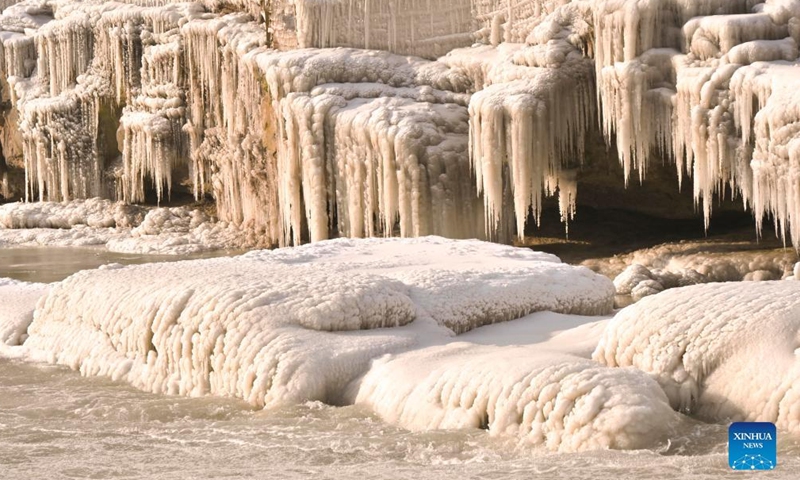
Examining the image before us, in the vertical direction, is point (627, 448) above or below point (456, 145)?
below

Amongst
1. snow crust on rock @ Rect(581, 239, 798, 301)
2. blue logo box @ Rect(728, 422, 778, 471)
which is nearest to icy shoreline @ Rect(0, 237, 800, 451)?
blue logo box @ Rect(728, 422, 778, 471)

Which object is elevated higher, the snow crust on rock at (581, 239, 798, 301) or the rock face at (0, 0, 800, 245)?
the rock face at (0, 0, 800, 245)

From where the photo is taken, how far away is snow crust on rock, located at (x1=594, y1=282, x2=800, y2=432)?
275 inches

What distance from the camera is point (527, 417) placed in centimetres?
691

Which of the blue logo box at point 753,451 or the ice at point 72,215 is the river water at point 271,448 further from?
the ice at point 72,215

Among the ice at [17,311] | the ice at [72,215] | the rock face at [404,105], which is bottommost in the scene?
the ice at [17,311]

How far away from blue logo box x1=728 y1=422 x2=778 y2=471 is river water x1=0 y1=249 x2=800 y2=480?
7 cm

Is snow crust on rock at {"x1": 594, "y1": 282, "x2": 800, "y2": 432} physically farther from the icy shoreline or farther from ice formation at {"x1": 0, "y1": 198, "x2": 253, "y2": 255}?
ice formation at {"x1": 0, "y1": 198, "x2": 253, "y2": 255}

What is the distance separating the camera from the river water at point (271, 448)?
6207 millimetres

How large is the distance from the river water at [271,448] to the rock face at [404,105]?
7.19 m

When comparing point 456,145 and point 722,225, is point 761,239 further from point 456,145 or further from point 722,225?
point 456,145

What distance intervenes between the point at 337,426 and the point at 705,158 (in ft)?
26.0

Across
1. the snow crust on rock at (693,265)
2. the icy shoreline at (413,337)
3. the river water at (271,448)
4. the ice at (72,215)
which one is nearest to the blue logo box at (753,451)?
the river water at (271,448)

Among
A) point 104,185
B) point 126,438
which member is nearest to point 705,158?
point 126,438
